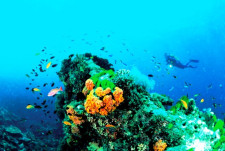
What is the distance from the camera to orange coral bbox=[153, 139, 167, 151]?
13.0 ft

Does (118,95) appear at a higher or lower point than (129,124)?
higher

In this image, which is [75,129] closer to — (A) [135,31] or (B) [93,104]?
(B) [93,104]

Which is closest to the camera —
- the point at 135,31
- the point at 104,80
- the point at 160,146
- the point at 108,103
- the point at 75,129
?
the point at 160,146

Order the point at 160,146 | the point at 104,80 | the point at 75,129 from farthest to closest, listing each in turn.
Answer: the point at 75,129 < the point at 104,80 < the point at 160,146

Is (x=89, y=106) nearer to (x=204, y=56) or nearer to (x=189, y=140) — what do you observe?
(x=189, y=140)

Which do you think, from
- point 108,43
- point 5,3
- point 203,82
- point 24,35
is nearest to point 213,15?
point 203,82

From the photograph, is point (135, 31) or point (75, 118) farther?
point (135, 31)

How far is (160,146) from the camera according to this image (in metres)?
3.98

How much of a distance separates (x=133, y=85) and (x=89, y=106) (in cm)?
138

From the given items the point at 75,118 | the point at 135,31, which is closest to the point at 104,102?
the point at 75,118

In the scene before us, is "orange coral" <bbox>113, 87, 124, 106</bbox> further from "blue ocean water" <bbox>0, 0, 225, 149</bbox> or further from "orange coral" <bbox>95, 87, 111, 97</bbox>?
"blue ocean water" <bbox>0, 0, 225, 149</bbox>

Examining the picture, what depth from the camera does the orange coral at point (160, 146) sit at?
156 inches

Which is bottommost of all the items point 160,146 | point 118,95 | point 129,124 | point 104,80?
point 160,146

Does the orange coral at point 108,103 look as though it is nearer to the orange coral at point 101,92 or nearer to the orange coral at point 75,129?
the orange coral at point 101,92
